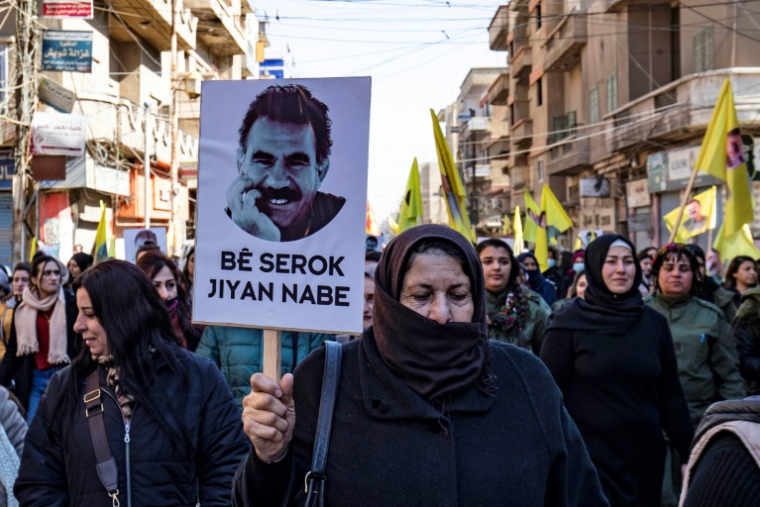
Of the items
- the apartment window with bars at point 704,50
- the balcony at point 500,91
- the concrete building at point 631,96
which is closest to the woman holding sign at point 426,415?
the concrete building at point 631,96

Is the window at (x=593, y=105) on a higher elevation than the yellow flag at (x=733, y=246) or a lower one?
higher

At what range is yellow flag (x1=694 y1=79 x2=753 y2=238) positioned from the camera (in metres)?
9.62

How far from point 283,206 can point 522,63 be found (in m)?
41.7

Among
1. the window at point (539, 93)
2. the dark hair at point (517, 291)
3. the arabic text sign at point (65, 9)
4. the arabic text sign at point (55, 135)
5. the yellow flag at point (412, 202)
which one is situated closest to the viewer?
the dark hair at point (517, 291)

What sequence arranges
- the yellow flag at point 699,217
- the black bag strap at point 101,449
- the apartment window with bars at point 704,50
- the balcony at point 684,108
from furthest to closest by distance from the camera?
1. the apartment window with bars at point 704,50
2. the balcony at point 684,108
3. the yellow flag at point 699,217
4. the black bag strap at point 101,449

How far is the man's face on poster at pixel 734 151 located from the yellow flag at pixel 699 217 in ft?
12.6

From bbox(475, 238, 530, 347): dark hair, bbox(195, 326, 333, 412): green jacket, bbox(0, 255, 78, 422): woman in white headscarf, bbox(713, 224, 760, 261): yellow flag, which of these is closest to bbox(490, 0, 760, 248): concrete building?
bbox(713, 224, 760, 261): yellow flag

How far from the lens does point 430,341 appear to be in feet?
7.98

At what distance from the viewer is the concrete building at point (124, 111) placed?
82.6ft

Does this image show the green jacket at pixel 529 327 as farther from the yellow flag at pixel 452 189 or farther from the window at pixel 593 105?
the window at pixel 593 105

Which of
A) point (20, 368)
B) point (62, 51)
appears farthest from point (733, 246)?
point (62, 51)

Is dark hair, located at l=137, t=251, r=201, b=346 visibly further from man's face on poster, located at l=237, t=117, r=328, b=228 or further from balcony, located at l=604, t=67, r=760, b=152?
balcony, located at l=604, t=67, r=760, b=152

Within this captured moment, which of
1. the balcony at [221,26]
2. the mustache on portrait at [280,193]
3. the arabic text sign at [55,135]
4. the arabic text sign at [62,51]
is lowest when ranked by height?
the mustache on portrait at [280,193]

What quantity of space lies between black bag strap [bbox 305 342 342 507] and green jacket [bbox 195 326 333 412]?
2489 mm
